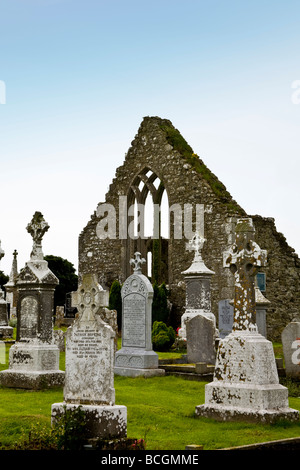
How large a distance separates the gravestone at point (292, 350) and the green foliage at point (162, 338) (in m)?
4.82

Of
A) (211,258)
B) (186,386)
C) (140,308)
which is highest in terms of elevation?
(211,258)

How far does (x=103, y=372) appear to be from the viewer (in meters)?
7.12

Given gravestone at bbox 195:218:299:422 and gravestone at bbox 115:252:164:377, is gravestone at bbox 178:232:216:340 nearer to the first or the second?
gravestone at bbox 115:252:164:377

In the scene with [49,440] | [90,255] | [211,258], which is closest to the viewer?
[49,440]

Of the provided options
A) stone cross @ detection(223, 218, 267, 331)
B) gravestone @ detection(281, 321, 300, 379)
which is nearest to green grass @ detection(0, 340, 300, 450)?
stone cross @ detection(223, 218, 267, 331)

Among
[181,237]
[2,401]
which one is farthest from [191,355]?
[181,237]

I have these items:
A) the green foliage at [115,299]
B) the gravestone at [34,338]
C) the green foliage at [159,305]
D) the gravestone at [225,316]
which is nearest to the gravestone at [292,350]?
the gravestone at [34,338]

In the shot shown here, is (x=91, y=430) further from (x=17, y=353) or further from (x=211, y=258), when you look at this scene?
(x=211, y=258)

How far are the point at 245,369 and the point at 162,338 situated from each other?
29.1 ft

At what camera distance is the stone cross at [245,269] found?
27.8ft

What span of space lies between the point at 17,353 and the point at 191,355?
396cm

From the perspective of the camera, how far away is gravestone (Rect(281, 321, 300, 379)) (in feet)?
40.2

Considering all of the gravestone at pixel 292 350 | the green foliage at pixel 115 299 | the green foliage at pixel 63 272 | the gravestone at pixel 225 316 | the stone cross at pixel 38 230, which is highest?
the green foliage at pixel 63 272

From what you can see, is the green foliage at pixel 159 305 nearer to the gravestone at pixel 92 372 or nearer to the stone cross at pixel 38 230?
the stone cross at pixel 38 230
